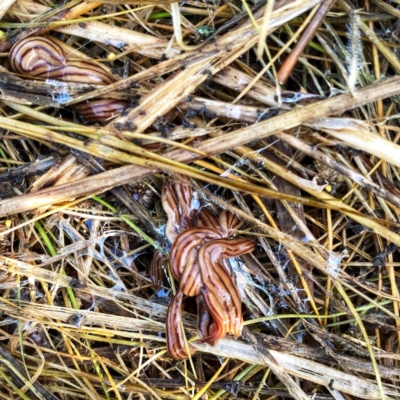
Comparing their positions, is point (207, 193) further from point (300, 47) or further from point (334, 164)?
point (300, 47)

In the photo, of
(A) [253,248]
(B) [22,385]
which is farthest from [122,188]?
(B) [22,385]

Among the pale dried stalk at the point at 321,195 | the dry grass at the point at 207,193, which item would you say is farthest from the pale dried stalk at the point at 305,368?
the pale dried stalk at the point at 321,195

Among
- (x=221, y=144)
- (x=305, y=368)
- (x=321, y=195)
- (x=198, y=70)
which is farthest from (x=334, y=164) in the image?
(x=305, y=368)

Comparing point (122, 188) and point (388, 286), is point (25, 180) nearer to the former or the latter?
point (122, 188)

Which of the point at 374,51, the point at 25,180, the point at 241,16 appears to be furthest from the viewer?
the point at 25,180

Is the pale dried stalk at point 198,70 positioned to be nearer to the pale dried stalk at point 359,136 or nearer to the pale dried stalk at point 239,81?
the pale dried stalk at point 239,81

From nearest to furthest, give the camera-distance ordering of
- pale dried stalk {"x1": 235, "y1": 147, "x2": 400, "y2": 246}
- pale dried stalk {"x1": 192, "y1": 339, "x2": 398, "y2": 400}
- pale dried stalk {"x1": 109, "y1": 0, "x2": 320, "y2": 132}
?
pale dried stalk {"x1": 109, "y1": 0, "x2": 320, "y2": 132}, pale dried stalk {"x1": 235, "y1": 147, "x2": 400, "y2": 246}, pale dried stalk {"x1": 192, "y1": 339, "x2": 398, "y2": 400}

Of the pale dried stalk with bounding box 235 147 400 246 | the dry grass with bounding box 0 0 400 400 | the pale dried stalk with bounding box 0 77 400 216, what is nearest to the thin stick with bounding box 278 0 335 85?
the dry grass with bounding box 0 0 400 400

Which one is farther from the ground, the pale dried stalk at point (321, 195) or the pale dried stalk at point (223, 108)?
the pale dried stalk at point (223, 108)

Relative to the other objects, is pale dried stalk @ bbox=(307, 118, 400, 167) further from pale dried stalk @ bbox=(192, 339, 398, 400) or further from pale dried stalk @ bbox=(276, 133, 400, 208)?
pale dried stalk @ bbox=(192, 339, 398, 400)
